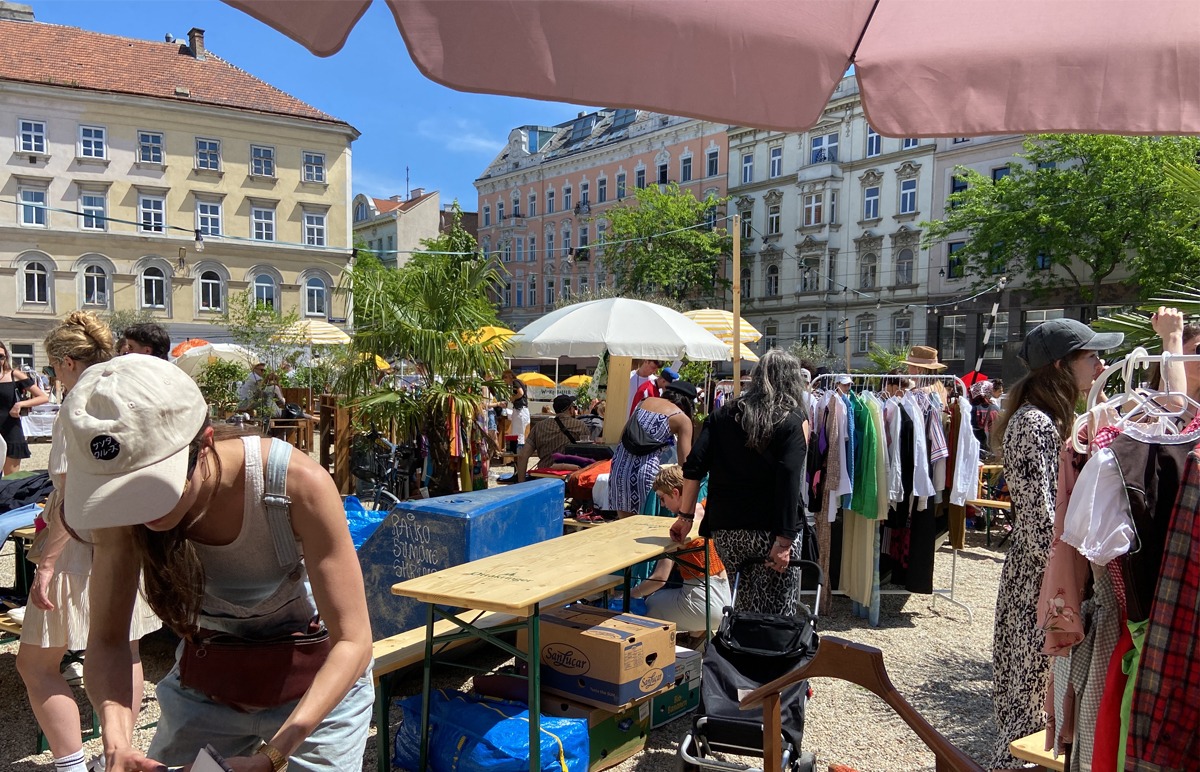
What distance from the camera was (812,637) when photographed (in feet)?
11.1

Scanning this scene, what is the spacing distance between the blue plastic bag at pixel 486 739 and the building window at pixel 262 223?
121 feet

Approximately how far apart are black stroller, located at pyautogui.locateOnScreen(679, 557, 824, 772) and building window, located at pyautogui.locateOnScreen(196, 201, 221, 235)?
124 feet

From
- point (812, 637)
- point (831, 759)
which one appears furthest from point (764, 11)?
point (831, 759)

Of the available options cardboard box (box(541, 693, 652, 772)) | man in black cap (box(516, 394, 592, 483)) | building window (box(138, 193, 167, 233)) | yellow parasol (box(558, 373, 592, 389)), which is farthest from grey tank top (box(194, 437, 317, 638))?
building window (box(138, 193, 167, 233))

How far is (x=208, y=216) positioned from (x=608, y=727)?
3764cm

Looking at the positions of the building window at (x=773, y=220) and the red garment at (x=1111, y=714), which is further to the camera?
the building window at (x=773, y=220)

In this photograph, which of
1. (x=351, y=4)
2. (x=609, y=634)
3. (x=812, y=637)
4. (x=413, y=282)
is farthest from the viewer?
(x=413, y=282)

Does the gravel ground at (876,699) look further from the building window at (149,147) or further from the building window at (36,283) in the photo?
the building window at (149,147)

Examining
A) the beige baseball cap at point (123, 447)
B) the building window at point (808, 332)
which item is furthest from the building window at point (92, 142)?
the beige baseball cap at point (123, 447)

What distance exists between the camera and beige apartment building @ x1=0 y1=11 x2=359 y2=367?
32.5 m

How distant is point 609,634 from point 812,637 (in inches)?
35.8

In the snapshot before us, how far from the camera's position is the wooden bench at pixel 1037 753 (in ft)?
7.66

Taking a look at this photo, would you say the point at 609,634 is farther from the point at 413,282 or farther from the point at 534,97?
the point at 413,282

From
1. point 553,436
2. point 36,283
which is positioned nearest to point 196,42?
point 36,283
